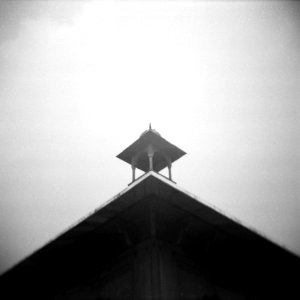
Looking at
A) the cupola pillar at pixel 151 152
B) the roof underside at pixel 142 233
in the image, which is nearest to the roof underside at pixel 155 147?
the cupola pillar at pixel 151 152

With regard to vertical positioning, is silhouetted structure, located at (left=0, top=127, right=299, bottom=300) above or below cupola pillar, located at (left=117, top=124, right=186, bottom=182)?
below

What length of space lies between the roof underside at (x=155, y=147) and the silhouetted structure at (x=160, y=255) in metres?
4.92

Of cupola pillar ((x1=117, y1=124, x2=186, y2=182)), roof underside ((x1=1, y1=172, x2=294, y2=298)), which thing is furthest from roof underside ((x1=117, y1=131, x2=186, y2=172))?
roof underside ((x1=1, y1=172, x2=294, y2=298))

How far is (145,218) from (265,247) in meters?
2.85

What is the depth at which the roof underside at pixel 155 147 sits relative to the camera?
11273 millimetres

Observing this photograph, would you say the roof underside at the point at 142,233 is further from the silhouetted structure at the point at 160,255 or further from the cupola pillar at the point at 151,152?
the cupola pillar at the point at 151,152

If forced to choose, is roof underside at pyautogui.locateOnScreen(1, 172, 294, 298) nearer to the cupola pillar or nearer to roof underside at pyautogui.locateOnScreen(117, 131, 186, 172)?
the cupola pillar

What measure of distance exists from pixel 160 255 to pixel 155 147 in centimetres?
563

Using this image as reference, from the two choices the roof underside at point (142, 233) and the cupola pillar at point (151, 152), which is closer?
the roof underside at point (142, 233)

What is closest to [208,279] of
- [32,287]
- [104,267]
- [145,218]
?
[145,218]

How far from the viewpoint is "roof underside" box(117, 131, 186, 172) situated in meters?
11.3

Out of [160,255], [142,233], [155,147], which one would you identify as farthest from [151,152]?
[160,255]

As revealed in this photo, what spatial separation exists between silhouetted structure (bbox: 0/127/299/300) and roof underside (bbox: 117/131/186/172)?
4.92 metres

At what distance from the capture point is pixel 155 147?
11.4 m
